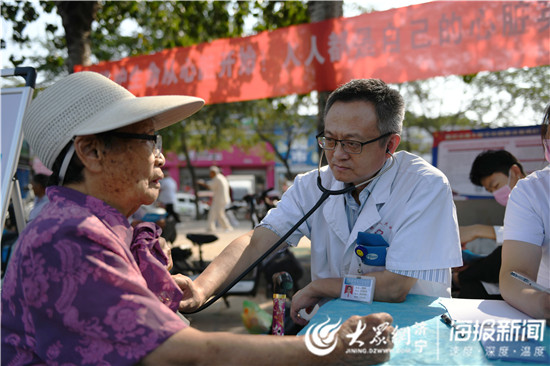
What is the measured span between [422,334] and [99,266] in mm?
919

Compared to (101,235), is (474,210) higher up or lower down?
lower down

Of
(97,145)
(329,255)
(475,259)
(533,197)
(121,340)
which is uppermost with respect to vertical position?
(97,145)

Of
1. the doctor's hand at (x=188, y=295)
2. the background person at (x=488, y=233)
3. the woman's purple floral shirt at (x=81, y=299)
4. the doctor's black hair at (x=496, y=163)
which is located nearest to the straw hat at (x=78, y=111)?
the woman's purple floral shirt at (x=81, y=299)

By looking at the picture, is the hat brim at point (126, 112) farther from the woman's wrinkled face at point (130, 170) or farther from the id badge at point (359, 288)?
the id badge at point (359, 288)

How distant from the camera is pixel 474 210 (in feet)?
13.3

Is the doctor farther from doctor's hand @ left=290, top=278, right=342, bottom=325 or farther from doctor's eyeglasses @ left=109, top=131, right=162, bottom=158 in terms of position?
doctor's eyeglasses @ left=109, top=131, right=162, bottom=158

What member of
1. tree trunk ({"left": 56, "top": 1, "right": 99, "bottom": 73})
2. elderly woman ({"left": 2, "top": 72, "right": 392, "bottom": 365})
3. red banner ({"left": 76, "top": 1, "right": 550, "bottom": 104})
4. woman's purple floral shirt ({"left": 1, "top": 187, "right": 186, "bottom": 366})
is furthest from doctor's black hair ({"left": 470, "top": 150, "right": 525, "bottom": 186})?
tree trunk ({"left": 56, "top": 1, "right": 99, "bottom": 73})

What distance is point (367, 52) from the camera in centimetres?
439

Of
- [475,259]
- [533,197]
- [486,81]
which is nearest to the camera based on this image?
[533,197]

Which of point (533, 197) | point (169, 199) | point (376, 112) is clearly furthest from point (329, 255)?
point (169, 199)

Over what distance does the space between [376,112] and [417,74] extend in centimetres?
271

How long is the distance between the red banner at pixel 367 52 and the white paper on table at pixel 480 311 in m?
3.13

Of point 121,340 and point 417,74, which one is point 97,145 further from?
point 417,74

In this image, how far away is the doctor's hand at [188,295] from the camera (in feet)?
5.21
